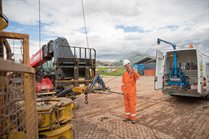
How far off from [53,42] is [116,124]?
3513mm

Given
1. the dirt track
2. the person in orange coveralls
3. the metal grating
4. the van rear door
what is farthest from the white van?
the metal grating

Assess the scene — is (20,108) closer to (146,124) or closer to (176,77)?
(146,124)

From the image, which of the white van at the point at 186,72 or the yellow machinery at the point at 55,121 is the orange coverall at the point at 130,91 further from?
the white van at the point at 186,72

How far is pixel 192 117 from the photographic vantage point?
16.4ft

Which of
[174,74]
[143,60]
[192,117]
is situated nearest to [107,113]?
[192,117]

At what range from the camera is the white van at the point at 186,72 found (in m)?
6.34

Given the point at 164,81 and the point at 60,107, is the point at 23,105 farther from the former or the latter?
the point at 164,81

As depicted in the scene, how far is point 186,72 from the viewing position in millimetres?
8562

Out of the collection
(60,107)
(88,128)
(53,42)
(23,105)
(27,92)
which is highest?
(53,42)

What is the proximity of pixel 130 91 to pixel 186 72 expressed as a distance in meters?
5.37

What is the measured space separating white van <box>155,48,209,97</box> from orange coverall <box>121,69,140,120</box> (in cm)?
308

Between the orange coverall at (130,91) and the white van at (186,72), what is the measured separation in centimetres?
308

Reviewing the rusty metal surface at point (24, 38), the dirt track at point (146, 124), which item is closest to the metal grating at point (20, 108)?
the rusty metal surface at point (24, 38)

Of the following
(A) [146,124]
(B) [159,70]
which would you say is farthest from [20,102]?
(B) [159,70]
